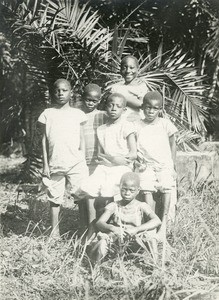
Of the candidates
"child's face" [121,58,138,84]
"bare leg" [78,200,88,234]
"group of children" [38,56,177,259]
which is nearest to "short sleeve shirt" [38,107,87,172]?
"group of children" [38,56,177,259]

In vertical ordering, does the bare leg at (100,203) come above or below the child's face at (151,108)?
below

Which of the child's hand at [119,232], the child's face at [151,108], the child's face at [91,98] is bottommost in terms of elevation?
the child's hand at [119,232]

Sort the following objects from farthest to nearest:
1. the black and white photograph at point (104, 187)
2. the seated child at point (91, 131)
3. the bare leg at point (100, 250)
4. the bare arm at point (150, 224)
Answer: the seated child at point (91, 131) → the bare arm at point (150, 224) → the bare leg at point (100, 250) → the black and white photograph at point (104, 187)

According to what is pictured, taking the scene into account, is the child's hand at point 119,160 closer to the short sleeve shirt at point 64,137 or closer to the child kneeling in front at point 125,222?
the child kneeling in front at point 125,222

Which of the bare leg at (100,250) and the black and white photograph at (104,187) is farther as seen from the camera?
the bare leg at (100,250)

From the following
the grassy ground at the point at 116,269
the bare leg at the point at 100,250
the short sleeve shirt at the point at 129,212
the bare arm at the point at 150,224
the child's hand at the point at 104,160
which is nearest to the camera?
the grassy ground at the point at 116,269

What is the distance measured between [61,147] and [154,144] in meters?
0.80

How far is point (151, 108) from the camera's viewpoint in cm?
389

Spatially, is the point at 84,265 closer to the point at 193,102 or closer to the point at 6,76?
the point at 193,102

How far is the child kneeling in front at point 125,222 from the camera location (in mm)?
3340

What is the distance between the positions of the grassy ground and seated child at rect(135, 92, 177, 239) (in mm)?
346

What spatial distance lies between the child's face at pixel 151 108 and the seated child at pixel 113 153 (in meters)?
0.22

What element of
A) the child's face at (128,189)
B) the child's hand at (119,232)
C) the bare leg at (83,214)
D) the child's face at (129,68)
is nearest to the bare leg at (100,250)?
the child's hand at (119,232)

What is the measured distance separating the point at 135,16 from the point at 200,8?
990mm
